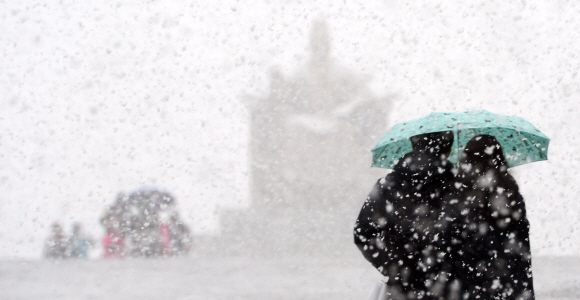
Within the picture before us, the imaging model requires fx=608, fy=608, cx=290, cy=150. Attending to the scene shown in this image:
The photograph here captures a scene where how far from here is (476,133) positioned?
255 centimetres

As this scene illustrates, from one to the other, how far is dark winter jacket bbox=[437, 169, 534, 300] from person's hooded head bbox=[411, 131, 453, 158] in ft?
0.55

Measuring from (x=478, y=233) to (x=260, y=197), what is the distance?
53.5m

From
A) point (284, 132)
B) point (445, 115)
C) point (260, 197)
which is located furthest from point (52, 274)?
point (284, 132)

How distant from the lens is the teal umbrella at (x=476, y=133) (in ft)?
7.34

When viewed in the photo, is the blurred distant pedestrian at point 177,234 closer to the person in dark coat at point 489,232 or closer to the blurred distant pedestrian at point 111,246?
the blurred distant pedestrian at point 111,246

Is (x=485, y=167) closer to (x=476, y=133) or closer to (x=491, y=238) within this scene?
(x=491, y=238)

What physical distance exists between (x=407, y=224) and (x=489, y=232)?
0.73 ft

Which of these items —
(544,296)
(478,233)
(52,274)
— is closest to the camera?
(478,233)

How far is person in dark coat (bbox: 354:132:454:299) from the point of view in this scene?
173 centimetres

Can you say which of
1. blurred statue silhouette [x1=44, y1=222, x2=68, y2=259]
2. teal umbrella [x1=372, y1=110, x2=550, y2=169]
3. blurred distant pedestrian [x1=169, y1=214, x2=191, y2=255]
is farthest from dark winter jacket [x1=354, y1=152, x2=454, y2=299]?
blurred statue silhouette [x1=44, y1=222, x2=68, y2=259]

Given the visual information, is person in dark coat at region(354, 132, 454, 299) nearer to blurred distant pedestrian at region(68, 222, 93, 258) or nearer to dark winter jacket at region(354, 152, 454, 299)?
dark winter jacket at region(354, 152, 454, 299)

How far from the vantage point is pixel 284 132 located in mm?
60250

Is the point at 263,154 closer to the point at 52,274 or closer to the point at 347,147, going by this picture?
the point at 347,147

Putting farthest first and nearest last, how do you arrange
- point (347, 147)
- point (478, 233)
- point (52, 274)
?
point (347, 147)
point (52, 274)
point (478, 233)
